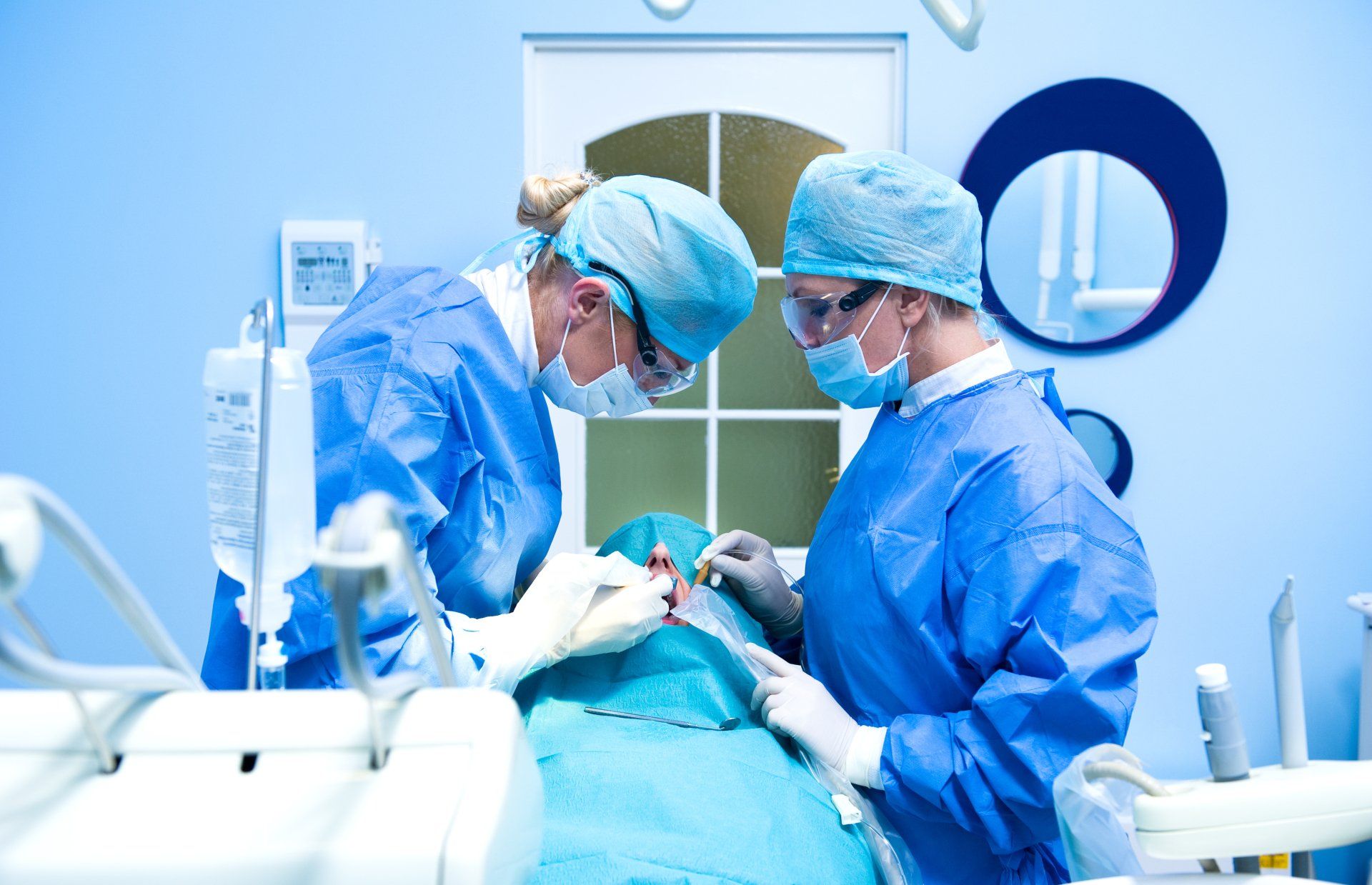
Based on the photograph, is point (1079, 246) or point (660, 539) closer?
point (660, 539)

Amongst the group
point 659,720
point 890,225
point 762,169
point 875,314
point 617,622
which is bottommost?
point 659,720

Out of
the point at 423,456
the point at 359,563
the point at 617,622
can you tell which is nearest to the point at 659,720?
the point at 617,622

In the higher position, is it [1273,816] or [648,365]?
[648,365]

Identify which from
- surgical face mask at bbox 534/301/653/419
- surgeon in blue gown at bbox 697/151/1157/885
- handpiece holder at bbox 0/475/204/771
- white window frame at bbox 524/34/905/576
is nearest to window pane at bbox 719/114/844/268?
white window frame at bbox 524/34/905/576

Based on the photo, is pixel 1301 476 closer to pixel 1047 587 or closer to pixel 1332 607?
pixel 1332 607

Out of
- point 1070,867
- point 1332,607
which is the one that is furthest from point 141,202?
point 1332,607

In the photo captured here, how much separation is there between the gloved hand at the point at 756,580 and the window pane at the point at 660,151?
→ 3.98 ft

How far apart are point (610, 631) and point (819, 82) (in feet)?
5.83

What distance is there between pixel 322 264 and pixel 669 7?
1675 mm

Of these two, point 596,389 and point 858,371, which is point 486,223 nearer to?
point 596,389

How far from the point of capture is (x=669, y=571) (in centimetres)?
154

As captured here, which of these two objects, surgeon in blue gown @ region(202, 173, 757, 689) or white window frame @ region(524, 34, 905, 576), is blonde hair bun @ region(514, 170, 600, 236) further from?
white window frame @ region(524, 34, 905, 576)

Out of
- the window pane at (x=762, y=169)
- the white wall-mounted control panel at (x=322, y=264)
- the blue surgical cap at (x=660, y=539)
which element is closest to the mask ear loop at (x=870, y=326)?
the blue surgical cap at (x=660, y=539)

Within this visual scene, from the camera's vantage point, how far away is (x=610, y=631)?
1.30m
